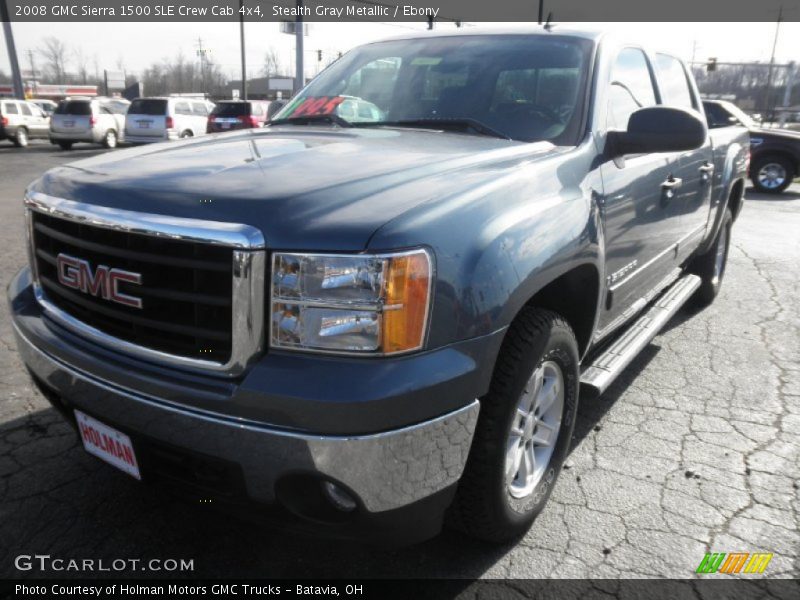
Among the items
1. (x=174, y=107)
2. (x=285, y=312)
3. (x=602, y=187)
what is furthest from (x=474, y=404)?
(x=174, y=107)

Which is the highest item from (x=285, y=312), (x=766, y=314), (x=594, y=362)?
(x=285, y=312)

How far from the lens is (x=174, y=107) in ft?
66.9

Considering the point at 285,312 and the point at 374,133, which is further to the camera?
the point at 374,133

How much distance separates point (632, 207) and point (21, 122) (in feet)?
83.2

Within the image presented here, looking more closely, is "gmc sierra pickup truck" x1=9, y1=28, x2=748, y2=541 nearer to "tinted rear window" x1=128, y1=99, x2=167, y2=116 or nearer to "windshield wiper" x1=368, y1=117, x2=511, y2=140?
"windshield wiper" x1=368, y1=117, x2=511, y2=140

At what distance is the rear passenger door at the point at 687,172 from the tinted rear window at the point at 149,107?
18.3 metres

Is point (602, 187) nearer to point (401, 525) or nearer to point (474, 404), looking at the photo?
point (474, 404)

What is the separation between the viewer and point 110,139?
22938mm

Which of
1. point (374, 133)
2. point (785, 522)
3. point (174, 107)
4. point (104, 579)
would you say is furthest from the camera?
point (174, 107)

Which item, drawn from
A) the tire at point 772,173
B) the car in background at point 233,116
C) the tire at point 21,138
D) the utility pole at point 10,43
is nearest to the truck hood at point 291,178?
the tire at point 772,173

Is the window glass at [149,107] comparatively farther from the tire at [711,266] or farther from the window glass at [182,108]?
the tire at [711,266]

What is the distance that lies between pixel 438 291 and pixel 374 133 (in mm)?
1338

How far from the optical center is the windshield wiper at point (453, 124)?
2877 mm

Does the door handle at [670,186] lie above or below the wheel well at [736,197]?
above
